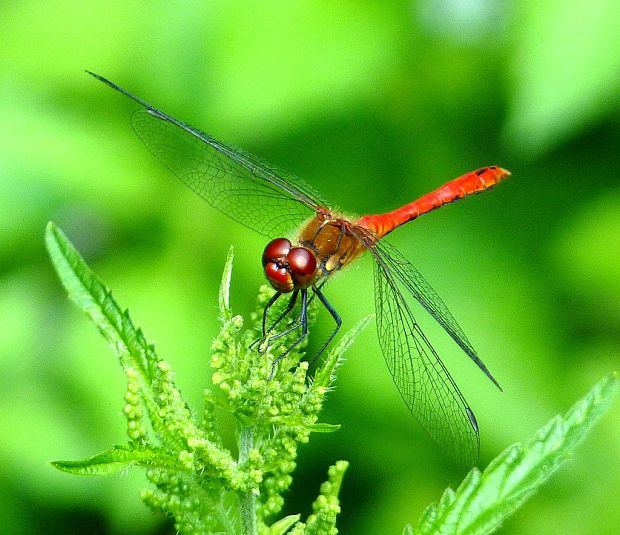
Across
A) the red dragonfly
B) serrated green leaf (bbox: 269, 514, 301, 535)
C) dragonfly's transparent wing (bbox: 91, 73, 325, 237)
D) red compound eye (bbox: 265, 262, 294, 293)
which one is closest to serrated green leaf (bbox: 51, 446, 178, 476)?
serrated green leaf (bbox: 269, 514, 301, 535)

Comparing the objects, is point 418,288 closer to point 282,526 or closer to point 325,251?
point 325,251

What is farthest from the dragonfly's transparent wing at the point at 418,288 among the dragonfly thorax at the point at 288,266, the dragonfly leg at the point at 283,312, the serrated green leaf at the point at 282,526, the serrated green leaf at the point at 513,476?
the serrated green leaf at the point at 282,526

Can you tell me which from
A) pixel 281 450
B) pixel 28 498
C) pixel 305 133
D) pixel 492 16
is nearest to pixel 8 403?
pixel 28 498

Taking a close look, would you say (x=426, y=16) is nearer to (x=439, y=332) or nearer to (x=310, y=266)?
(x=439, y=332)

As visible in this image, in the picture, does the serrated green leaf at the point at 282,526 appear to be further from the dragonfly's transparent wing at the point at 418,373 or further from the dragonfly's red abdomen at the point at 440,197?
the dragonfly's red abdomen at the point at 440,197

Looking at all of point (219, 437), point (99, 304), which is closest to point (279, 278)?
point (99, 304)

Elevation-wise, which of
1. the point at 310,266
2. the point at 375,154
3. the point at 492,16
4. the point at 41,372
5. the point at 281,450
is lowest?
the point at 281,450
